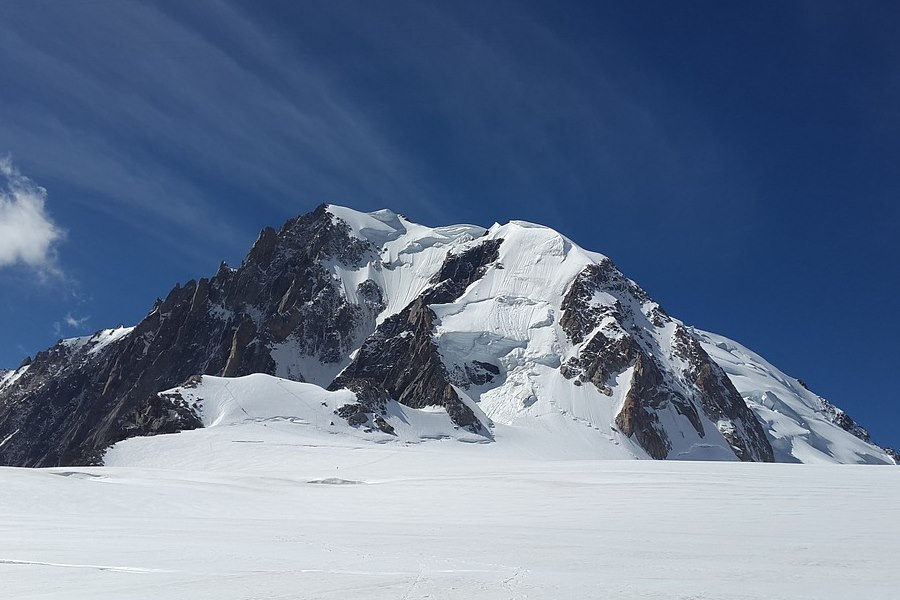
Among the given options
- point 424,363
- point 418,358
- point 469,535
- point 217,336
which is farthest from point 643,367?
point 469,535

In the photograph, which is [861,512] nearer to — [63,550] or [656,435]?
[63,550]

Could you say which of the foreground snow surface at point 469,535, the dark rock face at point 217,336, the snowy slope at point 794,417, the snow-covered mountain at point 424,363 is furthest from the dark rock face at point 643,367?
the foreground snow surface at point 469,535

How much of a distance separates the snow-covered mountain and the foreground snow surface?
157ft

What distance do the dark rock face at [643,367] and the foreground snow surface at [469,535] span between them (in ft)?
245

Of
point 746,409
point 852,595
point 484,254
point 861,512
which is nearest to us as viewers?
point 852,595

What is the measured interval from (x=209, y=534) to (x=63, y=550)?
344 cm

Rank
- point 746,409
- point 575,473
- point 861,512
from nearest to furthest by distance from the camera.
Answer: point 861,512 < point 575,473 < point 746,409

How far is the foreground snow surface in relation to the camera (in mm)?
9859

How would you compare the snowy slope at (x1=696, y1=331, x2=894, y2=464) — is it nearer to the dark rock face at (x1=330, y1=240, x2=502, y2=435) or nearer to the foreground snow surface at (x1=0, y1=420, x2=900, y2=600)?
the dark rock face at (x1=330, y1=240, x2=502, y2=435)

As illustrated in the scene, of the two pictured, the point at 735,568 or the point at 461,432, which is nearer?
the point at 735,568

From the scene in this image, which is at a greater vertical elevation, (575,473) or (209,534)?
(575,473)

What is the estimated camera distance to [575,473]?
29984 mm

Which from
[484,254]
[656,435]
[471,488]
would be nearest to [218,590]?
[471,488]

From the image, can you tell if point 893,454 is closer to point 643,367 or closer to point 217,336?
point 643,367
